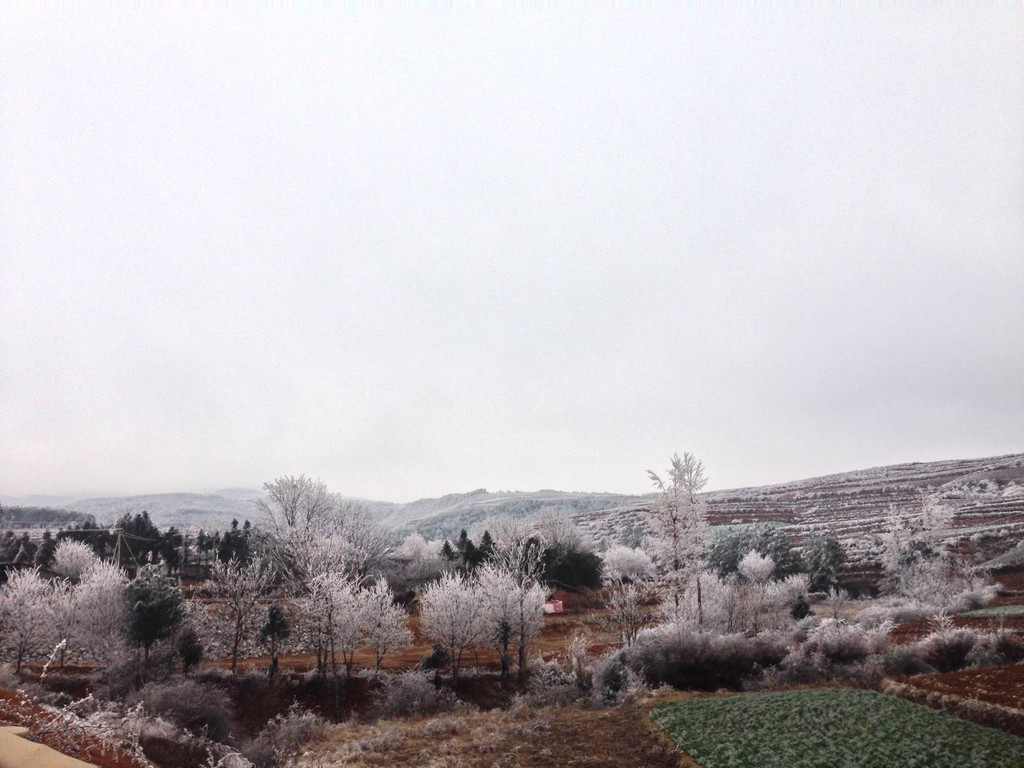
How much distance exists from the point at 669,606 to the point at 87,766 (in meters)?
30.8

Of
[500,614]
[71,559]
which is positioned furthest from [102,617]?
[71,559]

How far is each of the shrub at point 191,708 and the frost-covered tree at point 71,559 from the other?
130 feet

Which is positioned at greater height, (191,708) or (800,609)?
(191,708)

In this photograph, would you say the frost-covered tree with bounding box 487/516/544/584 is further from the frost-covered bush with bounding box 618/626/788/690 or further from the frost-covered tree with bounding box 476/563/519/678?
the frost-covered bush with bounding box 618/626/788/690

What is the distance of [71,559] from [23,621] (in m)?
30.6

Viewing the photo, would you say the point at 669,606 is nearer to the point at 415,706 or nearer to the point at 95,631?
the point at 415,706

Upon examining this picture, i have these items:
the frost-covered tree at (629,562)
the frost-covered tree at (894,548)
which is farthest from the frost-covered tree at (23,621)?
the frost-covered tree at (894,548)

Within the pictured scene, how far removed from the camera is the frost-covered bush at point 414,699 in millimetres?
24094

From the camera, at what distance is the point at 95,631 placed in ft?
96.1

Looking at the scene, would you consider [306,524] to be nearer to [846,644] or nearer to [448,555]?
[448,555]

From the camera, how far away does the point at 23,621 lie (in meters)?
29.0

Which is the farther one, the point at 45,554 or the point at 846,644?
the point at 45,554

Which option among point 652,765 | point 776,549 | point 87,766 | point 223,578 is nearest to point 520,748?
point 652,765

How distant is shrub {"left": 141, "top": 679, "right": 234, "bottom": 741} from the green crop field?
15.2 m
